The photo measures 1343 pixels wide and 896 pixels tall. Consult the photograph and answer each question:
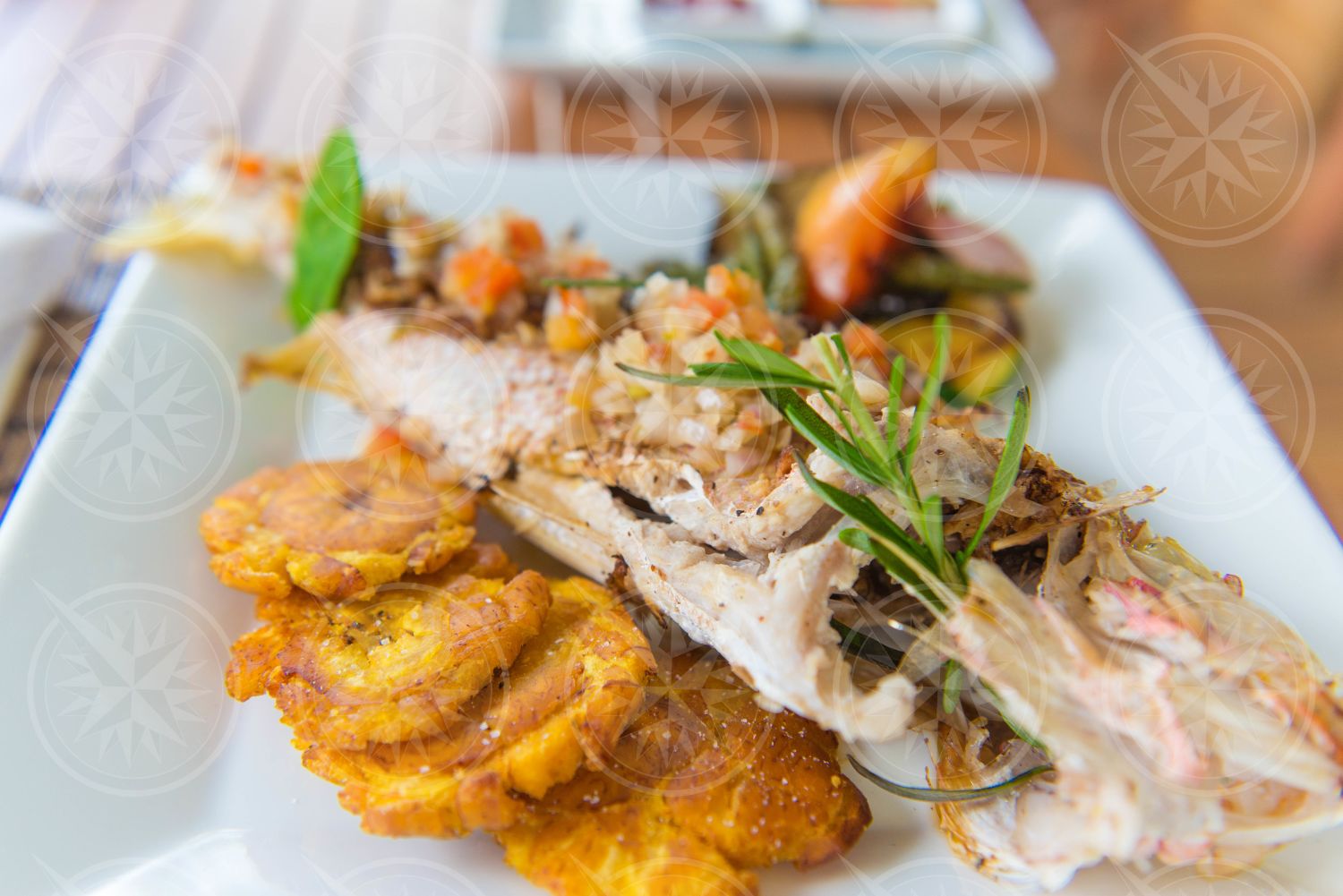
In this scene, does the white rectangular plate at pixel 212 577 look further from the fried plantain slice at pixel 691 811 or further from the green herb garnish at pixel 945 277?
the green herb garnish at pixel 945 277

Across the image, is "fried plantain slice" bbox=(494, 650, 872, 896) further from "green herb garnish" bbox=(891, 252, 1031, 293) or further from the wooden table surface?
the wooden table surface

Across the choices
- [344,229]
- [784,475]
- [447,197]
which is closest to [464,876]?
[784,475]

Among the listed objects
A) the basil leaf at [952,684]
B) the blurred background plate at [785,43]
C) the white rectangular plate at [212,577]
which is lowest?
the white rectangular plate at [212,577]

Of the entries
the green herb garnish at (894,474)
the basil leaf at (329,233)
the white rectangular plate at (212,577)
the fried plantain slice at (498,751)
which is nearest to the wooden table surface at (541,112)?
the white rectangular plate at (212,577)

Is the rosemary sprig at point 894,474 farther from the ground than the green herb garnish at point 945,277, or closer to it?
farther from the ground

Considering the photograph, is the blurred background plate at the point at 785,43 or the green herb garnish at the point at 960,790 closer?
the green herb garnish at the point at 960,790

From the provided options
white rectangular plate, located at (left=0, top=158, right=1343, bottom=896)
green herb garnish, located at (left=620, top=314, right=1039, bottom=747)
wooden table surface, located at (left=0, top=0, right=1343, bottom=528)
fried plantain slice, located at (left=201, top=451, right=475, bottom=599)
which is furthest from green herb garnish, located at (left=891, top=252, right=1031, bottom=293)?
fried plantain slice, located at (left=201, top=451, right=475, bottom=599)

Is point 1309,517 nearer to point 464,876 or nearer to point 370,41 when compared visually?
point 464,876
